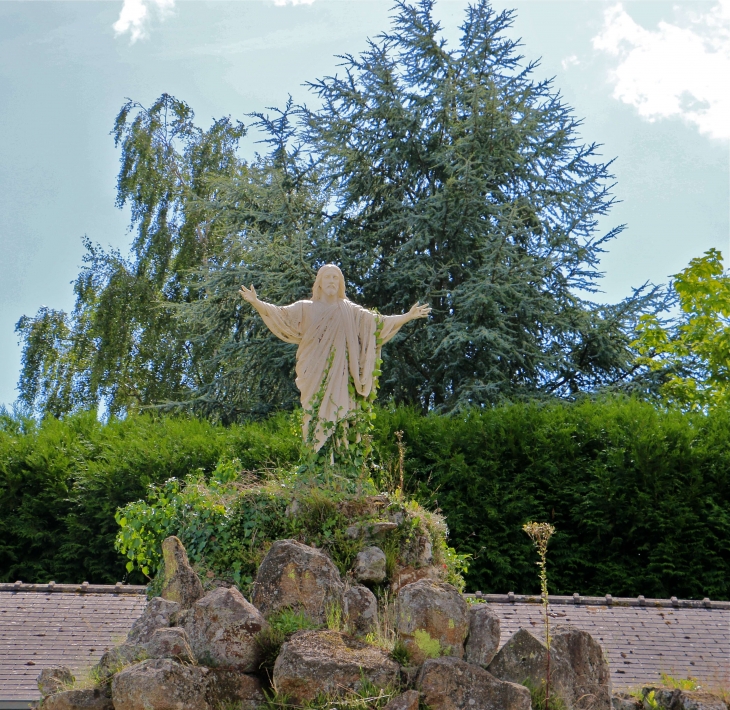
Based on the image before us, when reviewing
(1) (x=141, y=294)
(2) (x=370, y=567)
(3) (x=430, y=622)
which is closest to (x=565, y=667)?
(3) (x=430, y=622)

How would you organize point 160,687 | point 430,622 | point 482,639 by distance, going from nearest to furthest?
point 160,687 → point 430,622 → point 482,639

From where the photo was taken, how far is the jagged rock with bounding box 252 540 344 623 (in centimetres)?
678

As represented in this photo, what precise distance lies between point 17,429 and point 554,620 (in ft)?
34.5

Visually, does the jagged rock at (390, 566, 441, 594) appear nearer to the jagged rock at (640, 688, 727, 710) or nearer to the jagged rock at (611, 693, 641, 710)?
the jagged rock at (611, 693, 641, 710)

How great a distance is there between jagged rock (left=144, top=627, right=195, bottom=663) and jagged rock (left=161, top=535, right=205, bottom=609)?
71cm

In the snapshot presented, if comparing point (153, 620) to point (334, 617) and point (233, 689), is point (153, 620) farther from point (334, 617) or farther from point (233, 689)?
point (334, 617)

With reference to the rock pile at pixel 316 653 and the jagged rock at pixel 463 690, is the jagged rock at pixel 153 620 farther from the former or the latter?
the jagged rock at pixel 463 690

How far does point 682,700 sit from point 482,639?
1487mm

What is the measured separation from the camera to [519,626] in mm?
9914

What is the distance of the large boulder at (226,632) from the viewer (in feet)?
20.9

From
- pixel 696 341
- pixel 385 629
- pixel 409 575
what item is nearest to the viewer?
pixel 385 629

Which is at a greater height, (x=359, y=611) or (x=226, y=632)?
(x=359, y=611)

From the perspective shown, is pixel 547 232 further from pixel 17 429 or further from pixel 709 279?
pixel 17 429

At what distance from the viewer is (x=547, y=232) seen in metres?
20.5
